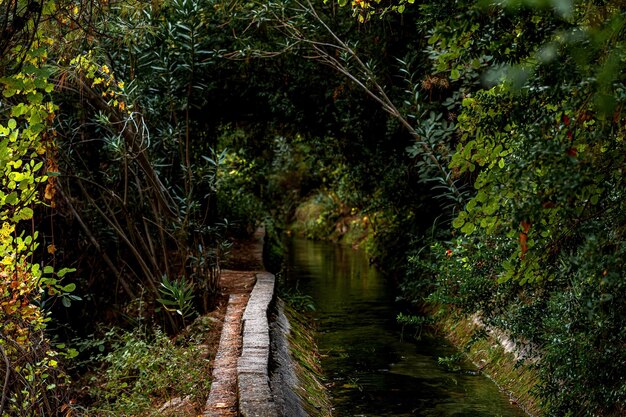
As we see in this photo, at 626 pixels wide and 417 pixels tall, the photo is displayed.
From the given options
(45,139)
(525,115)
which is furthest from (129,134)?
(525,115)

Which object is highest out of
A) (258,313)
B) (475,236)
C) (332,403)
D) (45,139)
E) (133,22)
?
(133,22)

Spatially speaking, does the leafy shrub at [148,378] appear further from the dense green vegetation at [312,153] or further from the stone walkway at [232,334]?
the stone walkway at [232,334]

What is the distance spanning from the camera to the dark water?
834 cm

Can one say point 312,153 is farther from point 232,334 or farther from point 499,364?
point 232,334

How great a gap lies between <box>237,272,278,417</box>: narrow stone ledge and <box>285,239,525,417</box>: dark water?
1.06 metres

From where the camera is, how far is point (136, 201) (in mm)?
10719

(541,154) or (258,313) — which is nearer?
(541,154)

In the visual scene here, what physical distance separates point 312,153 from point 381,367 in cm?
686

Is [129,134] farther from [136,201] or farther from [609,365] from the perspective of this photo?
[609,365]

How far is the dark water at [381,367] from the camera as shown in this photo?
8344mm

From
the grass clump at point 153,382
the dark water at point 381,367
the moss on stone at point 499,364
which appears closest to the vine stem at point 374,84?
the moss on stone at point 499,364

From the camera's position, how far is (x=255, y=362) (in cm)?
727

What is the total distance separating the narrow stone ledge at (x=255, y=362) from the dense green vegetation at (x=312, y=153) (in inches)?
31.9

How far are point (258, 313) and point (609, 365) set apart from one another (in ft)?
16.3
